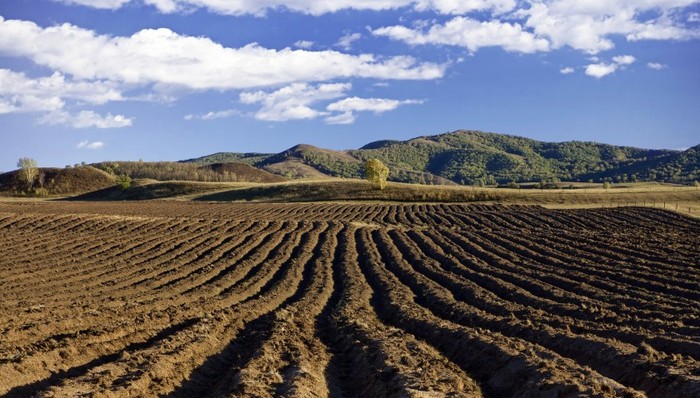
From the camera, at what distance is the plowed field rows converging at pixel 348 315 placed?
30.8 ft

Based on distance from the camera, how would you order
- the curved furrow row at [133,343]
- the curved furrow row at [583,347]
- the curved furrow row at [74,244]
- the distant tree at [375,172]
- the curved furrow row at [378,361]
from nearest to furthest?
the curved furrow row at [583,347], the curved furrow row at [378,361], the curved furrow row at [133,343], the curved furrow row at [74,244], the distant tree at [375,172]

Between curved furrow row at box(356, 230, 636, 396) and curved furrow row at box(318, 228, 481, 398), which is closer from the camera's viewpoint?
curved furrow row at box(356, 230, 636, 396)

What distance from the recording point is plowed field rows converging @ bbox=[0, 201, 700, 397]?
30.8ft

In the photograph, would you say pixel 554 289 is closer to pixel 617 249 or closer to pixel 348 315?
pixel 348 315

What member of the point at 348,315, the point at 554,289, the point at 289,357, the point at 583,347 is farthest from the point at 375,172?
the point at 289,357

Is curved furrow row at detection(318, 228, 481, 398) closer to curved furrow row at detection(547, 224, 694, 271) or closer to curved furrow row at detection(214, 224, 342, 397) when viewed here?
curved furrow row at detection(214, 224, 342, 397)

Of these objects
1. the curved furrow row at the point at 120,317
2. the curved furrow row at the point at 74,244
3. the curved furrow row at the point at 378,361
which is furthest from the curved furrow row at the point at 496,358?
the curved furrow row at the point at 74,244

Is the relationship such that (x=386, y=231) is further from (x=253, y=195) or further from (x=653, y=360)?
(x=253, y=195)

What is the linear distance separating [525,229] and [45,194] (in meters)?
96.8

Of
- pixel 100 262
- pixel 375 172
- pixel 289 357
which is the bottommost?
pixel 289 357

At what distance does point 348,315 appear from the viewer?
50.8 ft

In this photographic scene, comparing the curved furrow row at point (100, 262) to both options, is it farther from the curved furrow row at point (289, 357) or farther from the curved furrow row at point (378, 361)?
the curved furrow row at point (378, 361)

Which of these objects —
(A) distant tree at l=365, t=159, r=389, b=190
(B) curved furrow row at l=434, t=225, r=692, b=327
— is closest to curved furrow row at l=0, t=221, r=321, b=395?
(B) curved furrow row at l=434, t=225, r=692, b=327

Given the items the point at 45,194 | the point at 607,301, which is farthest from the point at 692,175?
the point at 607,301
